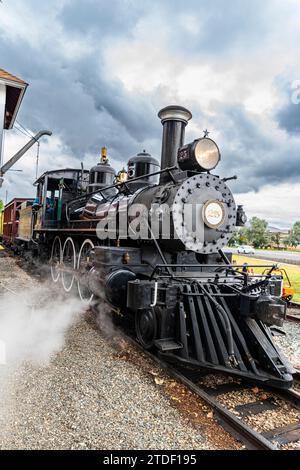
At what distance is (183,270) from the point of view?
481 cm

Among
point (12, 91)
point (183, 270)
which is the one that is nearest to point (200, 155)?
point (183, 270)

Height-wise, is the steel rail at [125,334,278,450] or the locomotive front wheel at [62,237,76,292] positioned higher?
the locomotive front wheel at [62,237,76,292]

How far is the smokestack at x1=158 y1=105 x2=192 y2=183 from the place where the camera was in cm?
531

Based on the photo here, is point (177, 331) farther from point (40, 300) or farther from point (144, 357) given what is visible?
point (40, 300)

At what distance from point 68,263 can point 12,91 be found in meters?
4.95

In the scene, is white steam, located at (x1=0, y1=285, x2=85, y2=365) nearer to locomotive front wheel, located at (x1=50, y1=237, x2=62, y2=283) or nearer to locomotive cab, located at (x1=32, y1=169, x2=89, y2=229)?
locomotive front wheel, located at (x1=50, y1=237, x2=62, y2=283)

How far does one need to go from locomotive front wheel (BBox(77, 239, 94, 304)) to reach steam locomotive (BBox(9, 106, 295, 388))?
31mm

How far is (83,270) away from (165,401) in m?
3.67

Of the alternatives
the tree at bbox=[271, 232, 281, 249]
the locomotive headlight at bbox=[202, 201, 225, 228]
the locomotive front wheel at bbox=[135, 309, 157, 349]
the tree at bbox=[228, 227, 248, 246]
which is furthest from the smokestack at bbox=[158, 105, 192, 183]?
the tree at bbox=[271, 232, 281, 249]

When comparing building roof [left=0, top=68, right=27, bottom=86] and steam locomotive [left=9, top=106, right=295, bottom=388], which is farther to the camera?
building roof [left=0, top=68, right=27, bottom=86]

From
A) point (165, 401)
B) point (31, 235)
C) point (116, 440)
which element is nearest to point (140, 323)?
point (165, 401)

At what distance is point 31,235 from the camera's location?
11.4 m

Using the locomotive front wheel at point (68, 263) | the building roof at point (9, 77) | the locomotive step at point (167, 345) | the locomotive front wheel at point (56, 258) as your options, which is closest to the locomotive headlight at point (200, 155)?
the locomotive step at point (167, 345)

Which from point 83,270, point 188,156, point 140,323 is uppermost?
point 188,156
